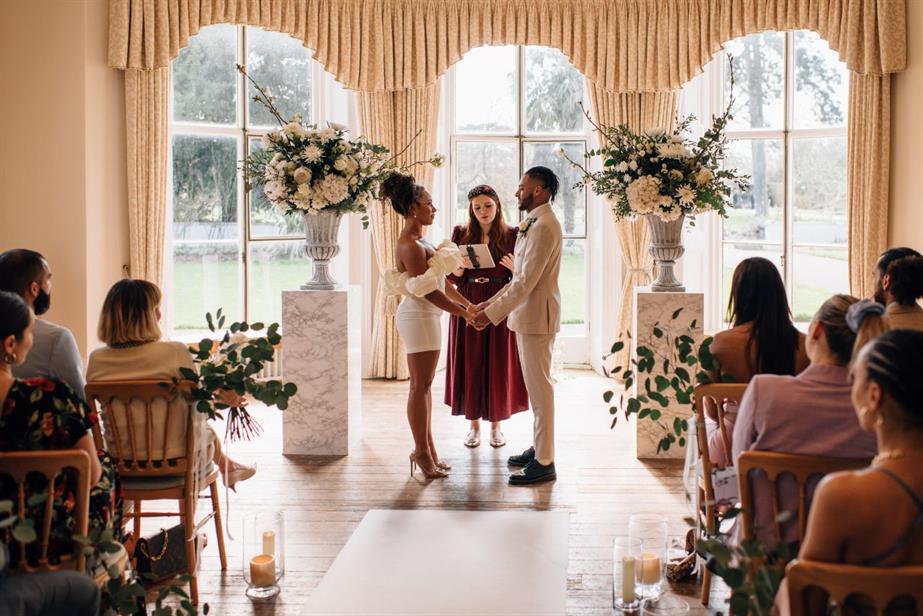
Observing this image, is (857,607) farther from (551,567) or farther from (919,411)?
(551,567)

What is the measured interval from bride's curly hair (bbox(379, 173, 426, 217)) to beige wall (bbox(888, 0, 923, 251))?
Result: 12.0 feet

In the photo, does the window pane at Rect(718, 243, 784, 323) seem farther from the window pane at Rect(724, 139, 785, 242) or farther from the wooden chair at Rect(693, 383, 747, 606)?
the wooden chair at Rect(693, 383, 747, 606)

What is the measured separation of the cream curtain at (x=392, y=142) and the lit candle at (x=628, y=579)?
4447 millimetres

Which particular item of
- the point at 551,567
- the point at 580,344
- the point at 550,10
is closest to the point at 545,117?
the point at 550,10

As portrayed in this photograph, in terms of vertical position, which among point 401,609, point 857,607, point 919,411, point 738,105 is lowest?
point 401,609

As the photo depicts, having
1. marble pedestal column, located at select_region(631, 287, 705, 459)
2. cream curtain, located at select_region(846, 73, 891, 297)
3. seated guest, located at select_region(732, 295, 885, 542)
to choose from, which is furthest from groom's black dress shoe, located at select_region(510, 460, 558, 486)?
cream curtain, located at select_region(846, 73, 891, 297)

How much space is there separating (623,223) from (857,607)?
608cm

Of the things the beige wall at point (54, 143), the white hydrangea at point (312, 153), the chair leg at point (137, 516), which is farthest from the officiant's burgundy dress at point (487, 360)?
the beige wall at point (54, 143)

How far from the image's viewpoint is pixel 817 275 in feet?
24.9

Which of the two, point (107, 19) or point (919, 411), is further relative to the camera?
point (107, 19)

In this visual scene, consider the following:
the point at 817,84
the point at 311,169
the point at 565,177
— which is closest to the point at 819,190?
the point at 817,84

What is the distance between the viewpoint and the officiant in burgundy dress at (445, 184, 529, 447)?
5.59 meters

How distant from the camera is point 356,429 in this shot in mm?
5879

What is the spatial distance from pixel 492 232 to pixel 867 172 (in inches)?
122
